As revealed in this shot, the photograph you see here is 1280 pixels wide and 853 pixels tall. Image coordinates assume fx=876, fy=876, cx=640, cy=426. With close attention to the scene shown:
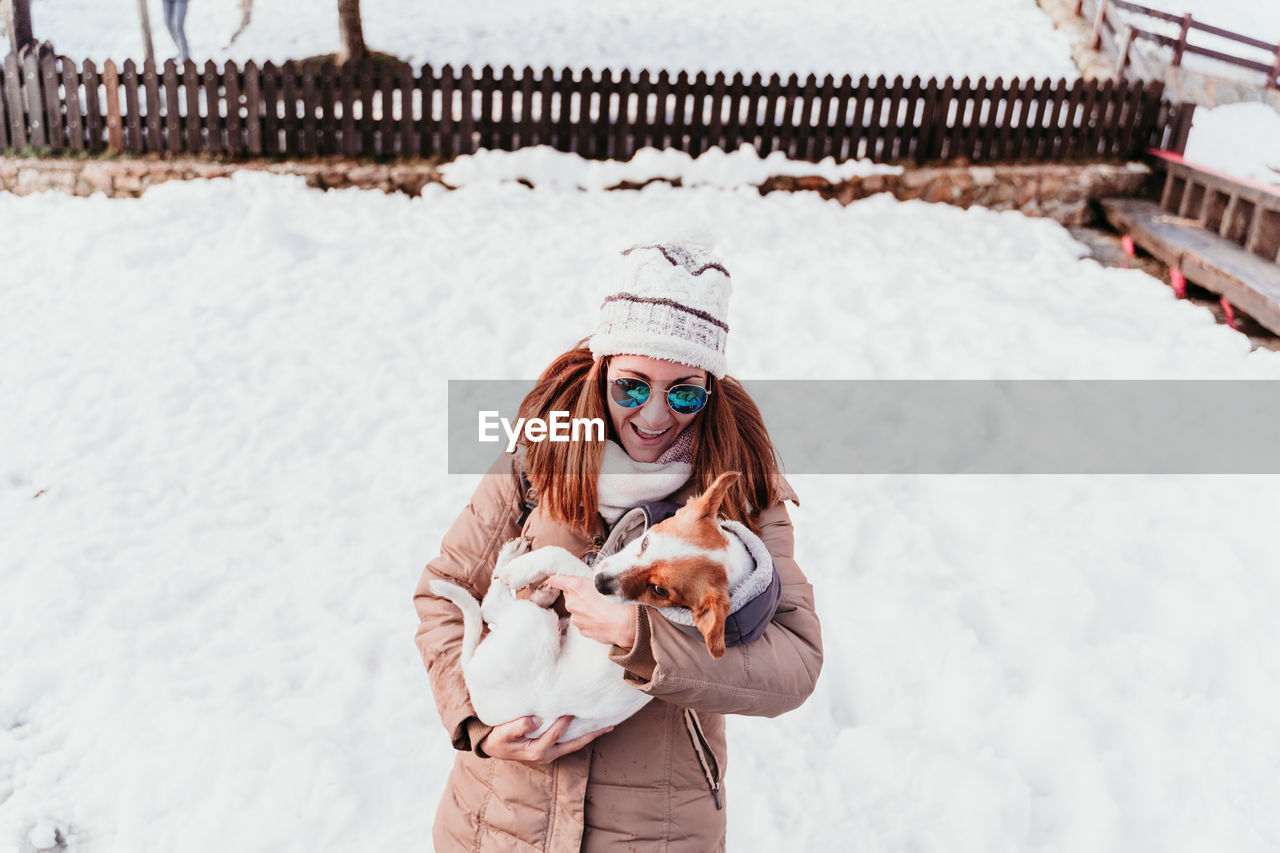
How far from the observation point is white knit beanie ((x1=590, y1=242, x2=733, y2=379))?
1.77 meters

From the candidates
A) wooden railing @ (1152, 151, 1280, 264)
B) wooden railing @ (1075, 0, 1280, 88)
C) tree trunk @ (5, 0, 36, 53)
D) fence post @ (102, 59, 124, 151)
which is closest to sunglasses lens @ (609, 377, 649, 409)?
wooden railing @ (1152, 151, 1280, 264)

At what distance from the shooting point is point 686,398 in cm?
179

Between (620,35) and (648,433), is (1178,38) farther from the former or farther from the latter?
(648,433)

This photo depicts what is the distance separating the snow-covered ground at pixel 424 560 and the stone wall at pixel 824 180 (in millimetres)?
1127

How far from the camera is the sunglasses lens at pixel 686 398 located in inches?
70.3

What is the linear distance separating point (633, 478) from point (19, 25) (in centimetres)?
1140

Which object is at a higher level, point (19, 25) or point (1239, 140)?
point (19, 25)

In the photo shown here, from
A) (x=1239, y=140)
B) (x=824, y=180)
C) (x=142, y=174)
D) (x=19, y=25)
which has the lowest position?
(x=142, y=174)

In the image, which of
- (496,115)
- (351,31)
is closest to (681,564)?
(496,115)

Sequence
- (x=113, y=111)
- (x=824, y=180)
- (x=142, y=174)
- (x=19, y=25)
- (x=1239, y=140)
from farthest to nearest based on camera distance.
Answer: (x=1239, y=140) → (x=19, y=25) → (x=824, y=180) → (x=113, y=111) → (x=142, y=174)

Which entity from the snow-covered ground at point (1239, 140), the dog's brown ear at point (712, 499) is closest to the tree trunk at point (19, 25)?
the dog's brown ear at point (712, 499)

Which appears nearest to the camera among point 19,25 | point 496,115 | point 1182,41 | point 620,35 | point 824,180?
point 824,180

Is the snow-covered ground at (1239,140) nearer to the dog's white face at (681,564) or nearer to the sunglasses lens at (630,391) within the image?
the sunglasses lens at (630,391)

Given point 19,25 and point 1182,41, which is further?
point 1182,41
